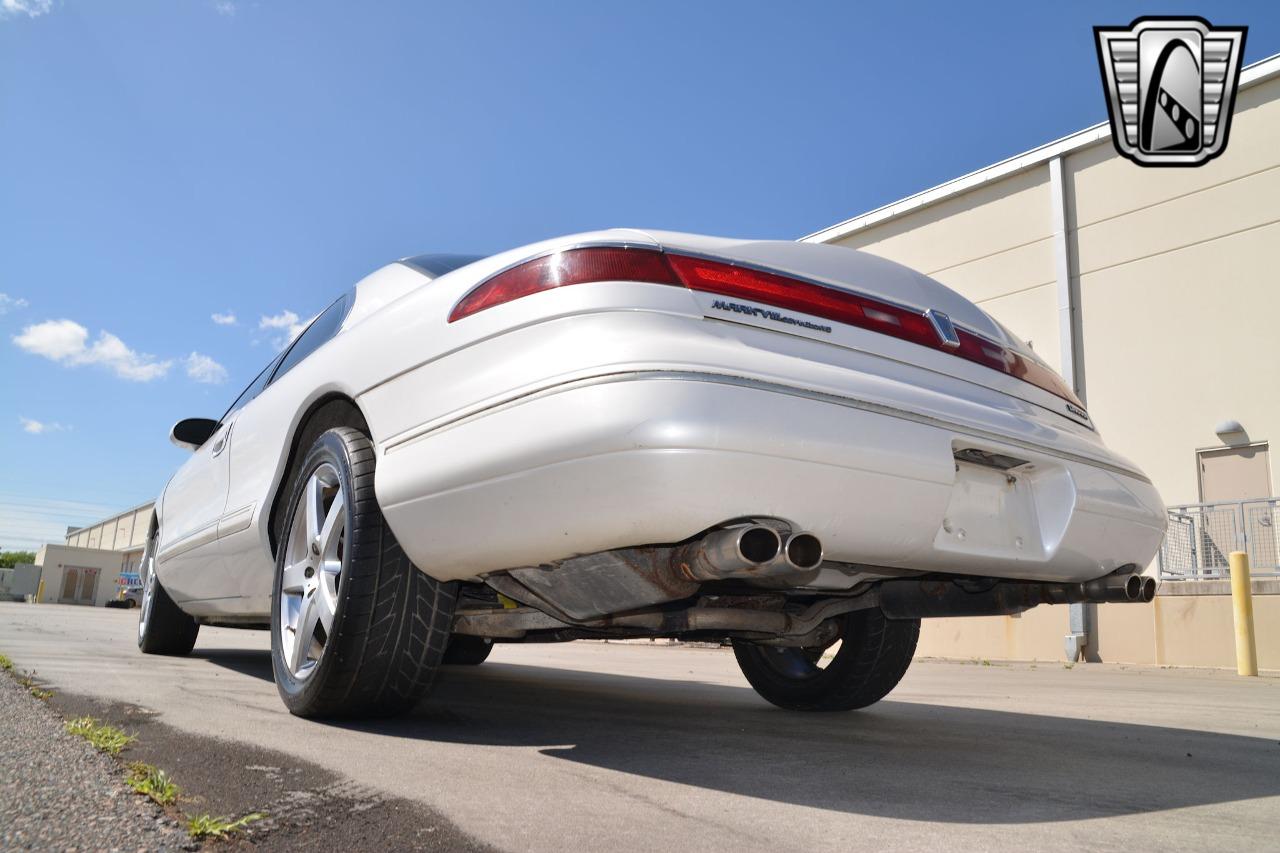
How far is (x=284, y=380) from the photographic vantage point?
3.57 m

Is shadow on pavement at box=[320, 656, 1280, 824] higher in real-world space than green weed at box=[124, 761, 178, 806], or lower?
lower

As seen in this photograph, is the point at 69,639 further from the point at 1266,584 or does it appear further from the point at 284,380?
the point at 1266,584

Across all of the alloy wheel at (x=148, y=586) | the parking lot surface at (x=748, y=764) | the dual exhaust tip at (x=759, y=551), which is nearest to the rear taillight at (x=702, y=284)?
the dual exhaust tip at (x=759, y=551)

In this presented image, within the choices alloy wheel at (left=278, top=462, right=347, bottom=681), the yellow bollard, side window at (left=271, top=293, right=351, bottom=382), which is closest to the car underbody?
alloy wheel at (left=278, top=462, right=347, bottom=681)

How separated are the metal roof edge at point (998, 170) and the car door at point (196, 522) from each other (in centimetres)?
1062

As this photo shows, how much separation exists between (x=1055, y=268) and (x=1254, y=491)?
4.65 metres

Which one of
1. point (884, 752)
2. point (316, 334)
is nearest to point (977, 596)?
point (884, 752)

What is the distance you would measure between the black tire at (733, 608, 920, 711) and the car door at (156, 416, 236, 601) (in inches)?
90.6

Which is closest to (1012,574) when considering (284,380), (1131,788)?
(1131,788)

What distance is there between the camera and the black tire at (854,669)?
3.68 metres

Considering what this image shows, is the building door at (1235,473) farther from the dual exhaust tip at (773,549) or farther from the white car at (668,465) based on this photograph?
the dual exhaust tip at (773,549)

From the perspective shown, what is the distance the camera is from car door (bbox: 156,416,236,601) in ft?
13.3

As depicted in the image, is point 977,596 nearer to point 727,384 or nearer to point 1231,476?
point 727,384

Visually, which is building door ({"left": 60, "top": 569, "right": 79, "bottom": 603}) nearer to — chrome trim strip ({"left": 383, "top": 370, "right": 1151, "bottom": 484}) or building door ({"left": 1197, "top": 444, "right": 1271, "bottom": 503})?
building door ({"left": 1197, "top": 444, "right": 1271, "bottom": 503})
